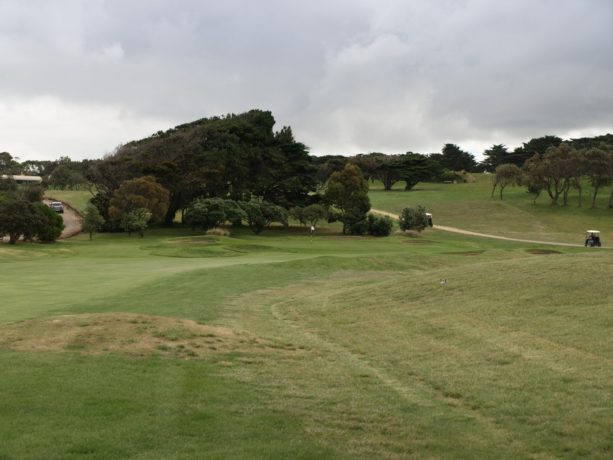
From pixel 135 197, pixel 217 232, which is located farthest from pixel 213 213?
pixel 135 197

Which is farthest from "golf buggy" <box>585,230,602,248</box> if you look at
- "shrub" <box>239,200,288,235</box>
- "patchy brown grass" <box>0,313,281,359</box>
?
"patchy brown grass" <box>0,313,281,359</box>

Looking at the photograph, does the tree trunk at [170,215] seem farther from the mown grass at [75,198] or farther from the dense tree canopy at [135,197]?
the mown grass at [75,198]

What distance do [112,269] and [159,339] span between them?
74.1ft

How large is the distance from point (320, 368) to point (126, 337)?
480 centimetres

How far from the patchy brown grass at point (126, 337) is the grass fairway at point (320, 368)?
0.07 m

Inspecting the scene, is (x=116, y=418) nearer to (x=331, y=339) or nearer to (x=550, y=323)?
(x=331, y=339)

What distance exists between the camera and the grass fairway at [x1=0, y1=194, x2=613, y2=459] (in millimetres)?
8258

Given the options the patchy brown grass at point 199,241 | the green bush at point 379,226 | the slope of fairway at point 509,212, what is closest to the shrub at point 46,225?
the patchy brown grass at point 199,241

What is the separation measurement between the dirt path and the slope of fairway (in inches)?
1938

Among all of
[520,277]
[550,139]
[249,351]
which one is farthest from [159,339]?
[550,139]

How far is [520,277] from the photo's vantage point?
2127 centimetres

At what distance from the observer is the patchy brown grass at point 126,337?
13.8 meters

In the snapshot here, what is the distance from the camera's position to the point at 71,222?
83125 millimetres

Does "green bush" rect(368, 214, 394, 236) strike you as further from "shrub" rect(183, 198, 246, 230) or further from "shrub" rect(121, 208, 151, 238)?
"shrub" rect(121, 208, 151, 238)
